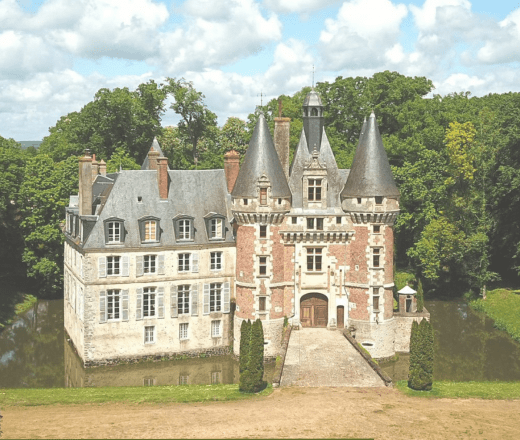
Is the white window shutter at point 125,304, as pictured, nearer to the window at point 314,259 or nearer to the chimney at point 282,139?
the window at point 314,259

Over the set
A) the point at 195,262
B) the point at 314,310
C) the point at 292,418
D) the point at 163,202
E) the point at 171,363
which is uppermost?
the point at 163,202

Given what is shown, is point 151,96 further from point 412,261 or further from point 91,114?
point 412,261

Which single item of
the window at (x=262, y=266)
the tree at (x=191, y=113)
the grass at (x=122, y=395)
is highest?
the tree at (x=191, y=113)

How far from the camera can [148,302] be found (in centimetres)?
3659

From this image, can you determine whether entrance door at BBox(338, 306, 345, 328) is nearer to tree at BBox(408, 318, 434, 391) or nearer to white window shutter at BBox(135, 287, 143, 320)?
tree at BBox(408, 318, 434, 391)

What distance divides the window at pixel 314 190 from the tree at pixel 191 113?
32136mm

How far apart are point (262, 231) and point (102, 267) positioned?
8.81m

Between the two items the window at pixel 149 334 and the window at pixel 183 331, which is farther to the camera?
the window at pixel 183 331

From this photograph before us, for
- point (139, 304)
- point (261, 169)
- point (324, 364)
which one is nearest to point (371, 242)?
point (261, 169)

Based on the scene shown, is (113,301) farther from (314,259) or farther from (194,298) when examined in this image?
(314,259)

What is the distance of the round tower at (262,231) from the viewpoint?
3603cm

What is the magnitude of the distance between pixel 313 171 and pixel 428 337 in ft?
38.9

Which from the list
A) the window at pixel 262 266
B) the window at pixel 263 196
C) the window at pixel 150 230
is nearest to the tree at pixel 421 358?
the window at pixel 262 266

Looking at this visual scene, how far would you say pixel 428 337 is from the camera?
95.8 ft
